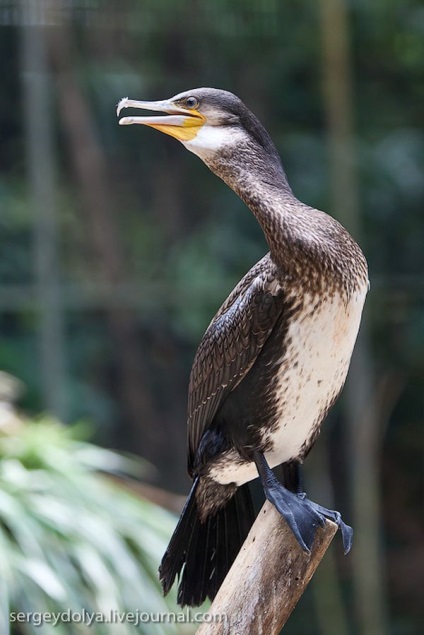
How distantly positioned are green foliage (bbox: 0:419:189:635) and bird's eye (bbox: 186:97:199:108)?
182 cm

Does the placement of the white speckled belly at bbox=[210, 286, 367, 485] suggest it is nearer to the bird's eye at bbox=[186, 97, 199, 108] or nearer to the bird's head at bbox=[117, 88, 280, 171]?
the bird's head at bbox=[117, 88, 280, 171]

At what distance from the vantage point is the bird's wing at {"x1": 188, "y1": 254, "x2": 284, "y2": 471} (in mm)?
2172

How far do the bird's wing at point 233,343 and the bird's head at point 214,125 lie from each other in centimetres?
23

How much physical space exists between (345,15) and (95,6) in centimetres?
117

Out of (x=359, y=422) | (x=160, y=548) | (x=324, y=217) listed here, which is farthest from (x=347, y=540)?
(x=359, y=422)

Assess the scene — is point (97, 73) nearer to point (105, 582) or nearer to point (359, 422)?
point (359, 422)

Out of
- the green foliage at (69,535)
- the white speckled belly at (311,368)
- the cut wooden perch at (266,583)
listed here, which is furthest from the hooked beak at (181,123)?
the green foliage at (69,535)


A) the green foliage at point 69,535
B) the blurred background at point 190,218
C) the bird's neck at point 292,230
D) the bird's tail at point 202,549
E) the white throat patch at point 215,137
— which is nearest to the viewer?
the bird's neck at point 292,230

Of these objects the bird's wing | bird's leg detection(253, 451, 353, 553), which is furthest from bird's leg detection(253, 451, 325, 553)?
the bird's wing

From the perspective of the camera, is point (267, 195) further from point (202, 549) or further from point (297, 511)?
point (202, 549)

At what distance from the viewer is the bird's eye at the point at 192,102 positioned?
88.4 inches

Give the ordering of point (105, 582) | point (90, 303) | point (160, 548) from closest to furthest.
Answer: point (105, 582) < point (160, 548) < point (90, 303)

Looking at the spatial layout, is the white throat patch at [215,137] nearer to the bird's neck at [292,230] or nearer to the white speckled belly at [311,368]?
the bird's neck at [292,230]

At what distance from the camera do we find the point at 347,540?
89.8 inches
